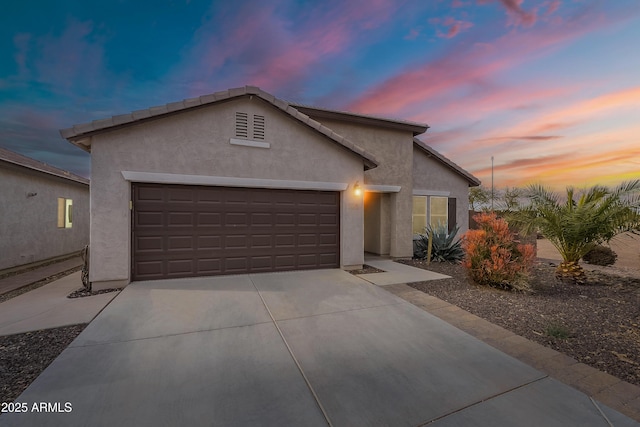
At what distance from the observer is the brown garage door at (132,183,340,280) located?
21.3ft

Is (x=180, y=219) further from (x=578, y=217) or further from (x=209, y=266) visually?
(x=578, y=217)

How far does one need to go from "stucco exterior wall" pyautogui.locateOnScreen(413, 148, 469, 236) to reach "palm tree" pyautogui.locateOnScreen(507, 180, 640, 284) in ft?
14.0

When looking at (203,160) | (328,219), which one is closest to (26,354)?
(203,160)

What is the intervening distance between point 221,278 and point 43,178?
926 cm

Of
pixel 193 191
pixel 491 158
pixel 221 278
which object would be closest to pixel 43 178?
pixel 193 191

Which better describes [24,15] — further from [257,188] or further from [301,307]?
[301,307]

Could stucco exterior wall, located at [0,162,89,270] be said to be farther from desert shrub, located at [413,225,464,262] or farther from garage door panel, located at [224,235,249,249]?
desert shrub, located at [413,225,464,262]

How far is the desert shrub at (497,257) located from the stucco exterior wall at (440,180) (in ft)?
16.7

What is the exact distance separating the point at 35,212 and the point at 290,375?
1247 centimetres

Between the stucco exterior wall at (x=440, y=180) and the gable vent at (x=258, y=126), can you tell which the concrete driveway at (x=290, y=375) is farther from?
the stucco exterior wall at (x=440, y=180)

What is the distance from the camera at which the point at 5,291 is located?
20.5 feet

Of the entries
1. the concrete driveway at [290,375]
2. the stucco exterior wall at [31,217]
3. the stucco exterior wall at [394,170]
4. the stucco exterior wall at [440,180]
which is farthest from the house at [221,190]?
the stucco exterior wall at [31,217]

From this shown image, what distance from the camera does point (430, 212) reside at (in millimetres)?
11719

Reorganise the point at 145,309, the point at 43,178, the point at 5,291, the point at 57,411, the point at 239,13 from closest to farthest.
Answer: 1. the point at 57,411
2. the point at 145,309
3. the point at 5,291
4. the point at 239,13
5. the point at 43,178
